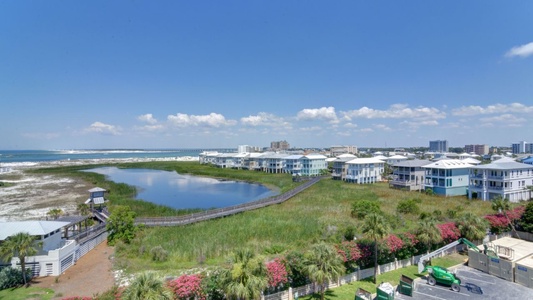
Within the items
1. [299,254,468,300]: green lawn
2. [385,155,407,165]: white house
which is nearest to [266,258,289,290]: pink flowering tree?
[299,254,468,300]: green lawn

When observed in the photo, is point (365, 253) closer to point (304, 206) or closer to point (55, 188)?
point (304, 206)

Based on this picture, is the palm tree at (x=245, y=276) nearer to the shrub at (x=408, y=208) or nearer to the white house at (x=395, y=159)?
the shrub at (x=408, y=208)

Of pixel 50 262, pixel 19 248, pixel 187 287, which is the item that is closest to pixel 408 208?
pixel 187 287

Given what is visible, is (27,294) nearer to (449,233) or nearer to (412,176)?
(449,233)

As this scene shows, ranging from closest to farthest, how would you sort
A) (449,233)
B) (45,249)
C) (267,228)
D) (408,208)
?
(45,249) < (449,233) < (267,228) < (408,208)

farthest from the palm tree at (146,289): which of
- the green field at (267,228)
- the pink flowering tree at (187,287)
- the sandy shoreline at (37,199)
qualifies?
the sandy shoreline at (37,199)

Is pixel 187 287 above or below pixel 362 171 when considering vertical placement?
below
